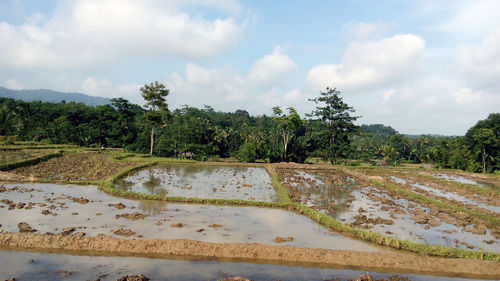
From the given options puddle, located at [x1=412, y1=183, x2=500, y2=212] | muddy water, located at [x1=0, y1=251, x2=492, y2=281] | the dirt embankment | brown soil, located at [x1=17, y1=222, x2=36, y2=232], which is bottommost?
muddy water, located at [x1=0, y1=251, x2=492, y2=281]

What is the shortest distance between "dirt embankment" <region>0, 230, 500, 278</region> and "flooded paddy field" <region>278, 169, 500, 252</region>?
1704 millimetres

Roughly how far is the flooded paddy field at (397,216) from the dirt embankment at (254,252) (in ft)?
5.59

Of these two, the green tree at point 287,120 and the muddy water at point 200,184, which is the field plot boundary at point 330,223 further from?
the green tree at point 287,120

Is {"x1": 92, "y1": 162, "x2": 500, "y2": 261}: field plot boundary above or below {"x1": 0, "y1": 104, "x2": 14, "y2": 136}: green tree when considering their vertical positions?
below

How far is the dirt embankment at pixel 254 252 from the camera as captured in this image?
24.4 ft

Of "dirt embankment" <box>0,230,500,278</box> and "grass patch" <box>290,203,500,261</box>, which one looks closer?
"dirt embankment" <box>0,230,500,278</box>

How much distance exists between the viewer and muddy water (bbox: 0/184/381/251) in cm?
878

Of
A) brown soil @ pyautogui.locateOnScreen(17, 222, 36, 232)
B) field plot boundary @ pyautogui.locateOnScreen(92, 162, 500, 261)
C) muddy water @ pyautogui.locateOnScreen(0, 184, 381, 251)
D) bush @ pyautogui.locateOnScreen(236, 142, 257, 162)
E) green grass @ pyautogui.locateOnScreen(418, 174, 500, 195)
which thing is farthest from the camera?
bush @ pyautogui.locateOnScreen(236, 142, 257, 162)

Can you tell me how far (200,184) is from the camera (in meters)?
16.7

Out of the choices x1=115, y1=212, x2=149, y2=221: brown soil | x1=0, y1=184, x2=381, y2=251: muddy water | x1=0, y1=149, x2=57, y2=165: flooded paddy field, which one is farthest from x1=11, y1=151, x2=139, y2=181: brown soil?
A: x1=115, y1=212, x2=149, y2=221: brown soil

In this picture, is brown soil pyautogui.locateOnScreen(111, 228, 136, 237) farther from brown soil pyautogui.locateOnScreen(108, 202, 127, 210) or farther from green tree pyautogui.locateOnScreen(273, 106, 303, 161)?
green tree pyautogui.locateOnScreen(273, 106, 303, 161)

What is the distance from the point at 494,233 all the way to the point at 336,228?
555 centimetres

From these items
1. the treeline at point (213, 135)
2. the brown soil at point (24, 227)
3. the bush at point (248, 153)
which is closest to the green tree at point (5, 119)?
the treeline at point (213, 135)

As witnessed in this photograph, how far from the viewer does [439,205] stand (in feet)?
44.4
